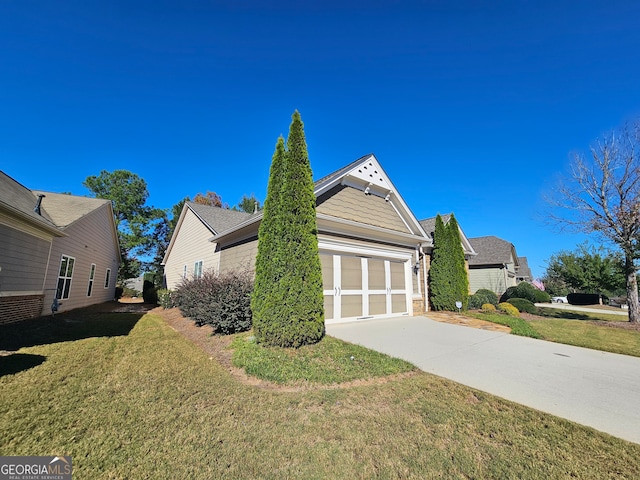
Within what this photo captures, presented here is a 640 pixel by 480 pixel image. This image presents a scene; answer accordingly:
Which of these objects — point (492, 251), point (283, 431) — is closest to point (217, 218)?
point (283, 431)

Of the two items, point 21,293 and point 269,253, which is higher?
point 269,253

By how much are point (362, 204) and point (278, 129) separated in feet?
13.7

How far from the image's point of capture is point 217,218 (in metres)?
16.0

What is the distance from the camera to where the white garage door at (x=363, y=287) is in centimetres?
852

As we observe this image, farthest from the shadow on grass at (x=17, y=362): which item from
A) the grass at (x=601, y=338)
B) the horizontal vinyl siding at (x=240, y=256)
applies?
the grass at (x=601, y=338)

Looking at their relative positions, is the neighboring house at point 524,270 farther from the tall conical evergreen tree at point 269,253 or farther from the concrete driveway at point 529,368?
the tall conical evergreen tree at point 269,253

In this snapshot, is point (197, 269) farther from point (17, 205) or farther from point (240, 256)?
point (17, 205)

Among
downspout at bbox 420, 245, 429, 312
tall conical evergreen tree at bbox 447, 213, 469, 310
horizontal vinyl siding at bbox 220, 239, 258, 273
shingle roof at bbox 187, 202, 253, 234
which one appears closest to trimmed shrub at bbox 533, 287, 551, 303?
tall conical evergreen tree at bbox 447, 213, 469, 310

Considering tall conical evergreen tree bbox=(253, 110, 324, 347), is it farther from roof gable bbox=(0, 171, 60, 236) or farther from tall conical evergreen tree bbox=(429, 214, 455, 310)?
tall conical evergreen tree bbox=(429, 214, 455, 310)

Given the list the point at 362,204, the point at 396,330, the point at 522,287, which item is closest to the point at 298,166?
the point at 362,204

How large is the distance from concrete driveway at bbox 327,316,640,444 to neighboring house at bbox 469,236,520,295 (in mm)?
17828

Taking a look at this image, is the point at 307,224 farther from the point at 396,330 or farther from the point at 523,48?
the point at 523,48

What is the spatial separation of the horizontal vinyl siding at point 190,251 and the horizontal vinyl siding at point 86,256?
3769 millimetres

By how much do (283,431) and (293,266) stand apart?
11.9ft
